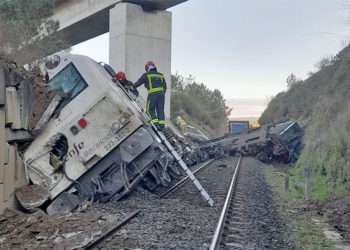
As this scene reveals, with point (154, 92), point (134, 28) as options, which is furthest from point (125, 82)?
point (134, 28)

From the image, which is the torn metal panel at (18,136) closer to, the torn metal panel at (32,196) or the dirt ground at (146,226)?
the torn metal panel at (32,196)

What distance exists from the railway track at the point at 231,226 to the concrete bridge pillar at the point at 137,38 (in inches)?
656

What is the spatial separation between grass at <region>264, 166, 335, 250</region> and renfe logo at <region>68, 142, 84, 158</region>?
12.2 feet

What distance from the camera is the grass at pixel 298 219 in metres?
7.45

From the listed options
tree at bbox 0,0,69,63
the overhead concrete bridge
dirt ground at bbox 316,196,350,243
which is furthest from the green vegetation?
dirt ground at bbox 316,196,350,243

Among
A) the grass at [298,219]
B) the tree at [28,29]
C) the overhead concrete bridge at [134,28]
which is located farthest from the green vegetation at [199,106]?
the grass at [298,219]

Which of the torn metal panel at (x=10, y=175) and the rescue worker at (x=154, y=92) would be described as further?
the rescue worker at (x=154, y=92)

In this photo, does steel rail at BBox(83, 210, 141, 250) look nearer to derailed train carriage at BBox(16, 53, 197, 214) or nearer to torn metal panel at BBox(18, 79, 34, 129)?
derailed train carriage at BBox(16, 53, 197, 214)

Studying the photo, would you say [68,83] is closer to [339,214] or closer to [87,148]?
[87,148]

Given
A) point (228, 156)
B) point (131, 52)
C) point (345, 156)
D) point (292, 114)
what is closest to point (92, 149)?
point (345, 156)

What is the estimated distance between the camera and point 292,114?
139 ft

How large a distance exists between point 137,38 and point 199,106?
95.5 ft

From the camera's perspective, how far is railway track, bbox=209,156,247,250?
22.5 ft

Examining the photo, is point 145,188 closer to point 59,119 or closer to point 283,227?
point 59,119
